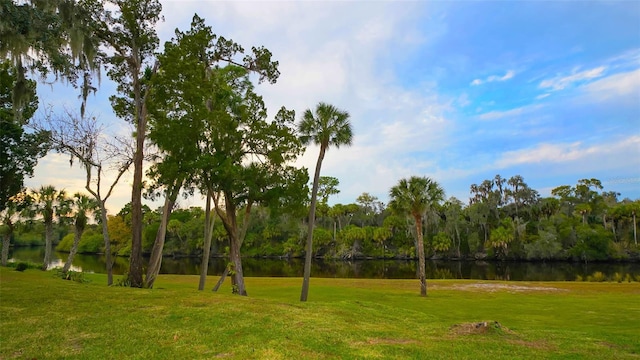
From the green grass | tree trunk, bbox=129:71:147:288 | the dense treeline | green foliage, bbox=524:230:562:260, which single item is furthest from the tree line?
green foliage, bbox=524:230:562:260

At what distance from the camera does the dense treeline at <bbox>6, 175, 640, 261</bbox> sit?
80750mm

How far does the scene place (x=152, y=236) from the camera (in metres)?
108

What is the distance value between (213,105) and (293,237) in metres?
86.2

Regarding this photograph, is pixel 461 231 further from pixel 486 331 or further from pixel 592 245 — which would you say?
pixel 486 331

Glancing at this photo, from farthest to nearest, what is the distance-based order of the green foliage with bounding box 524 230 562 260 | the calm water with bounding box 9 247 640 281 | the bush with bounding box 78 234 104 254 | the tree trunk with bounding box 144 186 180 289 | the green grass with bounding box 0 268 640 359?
the bush with bounding box 78 234 104 254
the green foliage with bounding box 524 230 562 260
the calm water with bounding box 9 247 640 281
the tree trunk with bounding box 144 186 180 289
the green grass with bounding box 0 268 640 359

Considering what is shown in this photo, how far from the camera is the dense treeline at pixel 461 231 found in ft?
265

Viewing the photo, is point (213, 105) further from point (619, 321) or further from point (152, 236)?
point (152, 236)

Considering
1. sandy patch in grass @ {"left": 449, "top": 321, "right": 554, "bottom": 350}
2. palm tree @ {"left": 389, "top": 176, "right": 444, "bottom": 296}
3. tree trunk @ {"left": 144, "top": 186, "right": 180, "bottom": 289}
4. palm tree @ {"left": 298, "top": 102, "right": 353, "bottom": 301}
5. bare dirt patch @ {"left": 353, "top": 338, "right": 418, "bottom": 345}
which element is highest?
palm tree @ {"left": 298, "top": 102, "right": 353, "bottom": 301}

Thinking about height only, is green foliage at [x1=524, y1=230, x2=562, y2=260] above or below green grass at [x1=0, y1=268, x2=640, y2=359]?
above

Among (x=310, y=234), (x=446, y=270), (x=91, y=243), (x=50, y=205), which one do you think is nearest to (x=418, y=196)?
(x=310, y=234)

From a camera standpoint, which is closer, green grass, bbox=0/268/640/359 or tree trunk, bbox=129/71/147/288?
green grass, bbox=0/268/640/359

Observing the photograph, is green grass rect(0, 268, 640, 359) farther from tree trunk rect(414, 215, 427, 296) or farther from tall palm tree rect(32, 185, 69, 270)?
tall palm tree rect(32, 185, 69, 270)

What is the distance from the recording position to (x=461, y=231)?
100125 mm

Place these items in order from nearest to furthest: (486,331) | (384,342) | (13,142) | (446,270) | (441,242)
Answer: (384,342) < (486,331) < (13,142) < (446,270) < (441,242)
